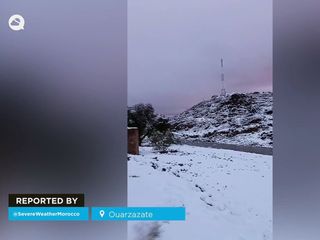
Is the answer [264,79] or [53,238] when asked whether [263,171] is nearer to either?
[264,79]

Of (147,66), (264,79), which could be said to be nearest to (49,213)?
(147,66)

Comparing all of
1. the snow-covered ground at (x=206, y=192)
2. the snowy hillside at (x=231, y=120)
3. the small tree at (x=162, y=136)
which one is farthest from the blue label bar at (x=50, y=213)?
the snowy hillside at (x=231, y=120)

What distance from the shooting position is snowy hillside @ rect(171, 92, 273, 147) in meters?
1.29

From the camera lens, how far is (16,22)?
1284 mm

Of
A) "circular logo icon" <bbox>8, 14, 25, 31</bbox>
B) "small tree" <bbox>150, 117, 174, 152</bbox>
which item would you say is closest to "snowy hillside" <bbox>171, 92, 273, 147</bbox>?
"small tree" <bbox>150, 117, 174, 152</bbox>

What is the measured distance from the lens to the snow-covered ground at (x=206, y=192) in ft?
4.21

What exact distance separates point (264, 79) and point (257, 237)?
0.77 m

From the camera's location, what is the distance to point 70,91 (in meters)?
1.28

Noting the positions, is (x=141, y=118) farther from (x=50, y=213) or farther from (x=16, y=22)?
(x=16, y=22)

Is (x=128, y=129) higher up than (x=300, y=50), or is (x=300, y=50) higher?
(x=300, y=50)

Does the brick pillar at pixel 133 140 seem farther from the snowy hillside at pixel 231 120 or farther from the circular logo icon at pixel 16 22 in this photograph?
the circular logo icon at pixel 16 22

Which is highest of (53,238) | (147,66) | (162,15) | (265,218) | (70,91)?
(162,15)

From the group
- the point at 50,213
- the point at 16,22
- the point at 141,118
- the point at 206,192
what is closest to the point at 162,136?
the point at 141,118

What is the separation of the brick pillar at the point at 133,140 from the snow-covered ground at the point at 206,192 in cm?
3
